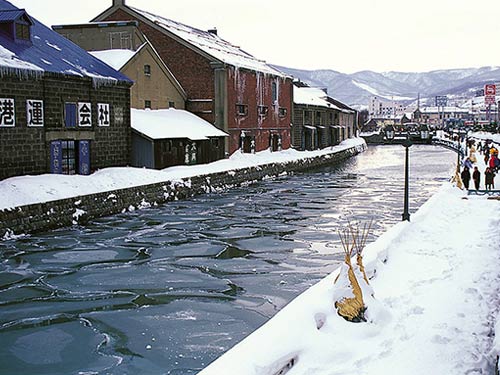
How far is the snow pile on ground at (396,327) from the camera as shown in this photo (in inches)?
284

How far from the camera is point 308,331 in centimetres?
820

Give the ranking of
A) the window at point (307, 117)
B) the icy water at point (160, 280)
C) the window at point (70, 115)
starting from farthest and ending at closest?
the window at point (307, 117) → the window at point (70, 115) → the icy water at point (160, 280)

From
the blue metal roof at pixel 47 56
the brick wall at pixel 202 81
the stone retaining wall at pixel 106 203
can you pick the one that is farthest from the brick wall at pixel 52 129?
the brick wall at pixel 202 81

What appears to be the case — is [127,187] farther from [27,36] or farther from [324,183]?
[324,183]

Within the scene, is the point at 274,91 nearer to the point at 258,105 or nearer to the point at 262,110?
the point at 262,110

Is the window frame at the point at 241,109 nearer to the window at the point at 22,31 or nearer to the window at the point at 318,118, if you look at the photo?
the window at the point at 22,31

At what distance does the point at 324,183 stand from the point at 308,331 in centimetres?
2606

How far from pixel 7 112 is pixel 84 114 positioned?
4.30 m

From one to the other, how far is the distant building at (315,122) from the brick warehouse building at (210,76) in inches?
393

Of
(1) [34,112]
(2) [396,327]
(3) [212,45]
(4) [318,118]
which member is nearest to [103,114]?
(1) [34,112]

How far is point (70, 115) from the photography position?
24047 millimetres

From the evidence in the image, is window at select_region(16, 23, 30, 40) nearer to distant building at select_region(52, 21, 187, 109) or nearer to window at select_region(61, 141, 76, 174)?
Result: window at select_region(61, 141, 76, 174)

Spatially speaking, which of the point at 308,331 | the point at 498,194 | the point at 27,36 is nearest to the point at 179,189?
the point at 27,36

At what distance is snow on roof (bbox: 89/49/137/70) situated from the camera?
31172mm
